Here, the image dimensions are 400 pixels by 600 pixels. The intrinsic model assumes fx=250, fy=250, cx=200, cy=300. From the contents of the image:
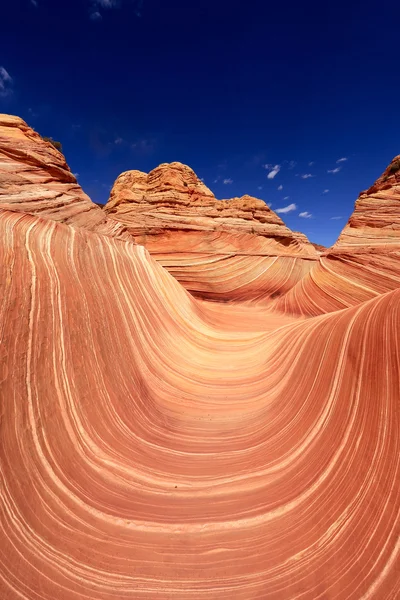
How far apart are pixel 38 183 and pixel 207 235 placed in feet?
22.9

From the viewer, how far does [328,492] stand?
1.80 m

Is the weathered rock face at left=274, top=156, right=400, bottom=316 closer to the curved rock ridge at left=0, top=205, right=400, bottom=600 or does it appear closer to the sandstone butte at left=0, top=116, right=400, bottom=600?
the sandstone butte at left=0, top=116, right=400, bottom=600

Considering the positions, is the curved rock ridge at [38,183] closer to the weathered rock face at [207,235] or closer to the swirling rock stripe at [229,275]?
the swirling rock stripe at [229,275]

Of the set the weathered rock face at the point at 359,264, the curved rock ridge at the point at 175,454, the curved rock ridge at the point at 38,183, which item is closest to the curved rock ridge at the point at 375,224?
the weathered rock face at the point at 359,264

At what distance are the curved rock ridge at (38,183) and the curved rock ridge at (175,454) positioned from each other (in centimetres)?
120

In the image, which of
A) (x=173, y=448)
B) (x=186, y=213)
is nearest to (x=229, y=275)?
(x=186, y=213)

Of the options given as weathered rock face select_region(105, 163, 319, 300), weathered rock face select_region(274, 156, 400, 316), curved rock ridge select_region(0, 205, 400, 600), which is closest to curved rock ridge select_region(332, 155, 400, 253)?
weathered rock face select_region(274, 156, 400, 316)

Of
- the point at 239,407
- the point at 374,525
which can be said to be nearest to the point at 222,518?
the point at 374,525

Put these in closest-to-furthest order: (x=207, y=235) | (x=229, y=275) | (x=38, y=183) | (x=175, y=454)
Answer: (x=175, y=454), (x=38, y=183), (x=229, y=275), (x=207, y=235)

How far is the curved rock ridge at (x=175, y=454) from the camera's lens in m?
1.47

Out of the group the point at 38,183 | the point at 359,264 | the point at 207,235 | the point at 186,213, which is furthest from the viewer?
the point at 186,213

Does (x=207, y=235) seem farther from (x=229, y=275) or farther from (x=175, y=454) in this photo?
(x=175, y=454)

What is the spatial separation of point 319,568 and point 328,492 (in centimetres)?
46

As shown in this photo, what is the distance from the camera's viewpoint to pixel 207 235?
443 inches
